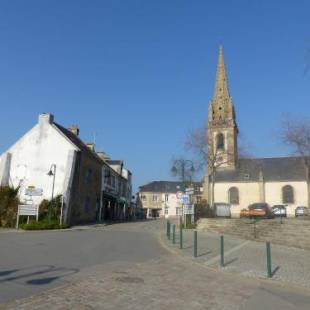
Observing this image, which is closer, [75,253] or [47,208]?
[75,253]

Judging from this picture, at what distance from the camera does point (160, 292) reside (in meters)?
7.76

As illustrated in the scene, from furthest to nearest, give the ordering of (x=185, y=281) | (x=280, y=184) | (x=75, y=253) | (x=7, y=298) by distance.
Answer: (x=280, y=184) < (x=75, y=253) < (x=185, y=281) < (x=7, y=298)

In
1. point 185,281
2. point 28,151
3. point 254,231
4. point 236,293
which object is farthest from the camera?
point 28,151

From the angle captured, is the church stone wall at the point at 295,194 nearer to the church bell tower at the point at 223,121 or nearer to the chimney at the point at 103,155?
the church bell tower at the point at 223,121

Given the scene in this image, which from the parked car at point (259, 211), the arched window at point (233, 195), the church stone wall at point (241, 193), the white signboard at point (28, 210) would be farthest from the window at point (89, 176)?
the arched window at point (233, 195)

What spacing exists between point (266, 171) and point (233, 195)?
664 centimetres

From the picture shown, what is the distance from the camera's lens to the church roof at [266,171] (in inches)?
2169

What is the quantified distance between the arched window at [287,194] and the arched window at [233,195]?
6831 millimetres

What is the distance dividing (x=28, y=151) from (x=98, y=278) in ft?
81.9

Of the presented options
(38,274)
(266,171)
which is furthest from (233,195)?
(38,274)

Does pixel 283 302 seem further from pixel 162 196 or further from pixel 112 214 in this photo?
pixel 162 196

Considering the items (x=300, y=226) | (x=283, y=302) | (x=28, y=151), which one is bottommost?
(x=283, y=302)

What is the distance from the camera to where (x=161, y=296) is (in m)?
7.41

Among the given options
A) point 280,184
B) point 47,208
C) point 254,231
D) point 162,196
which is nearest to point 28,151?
point 47,208
